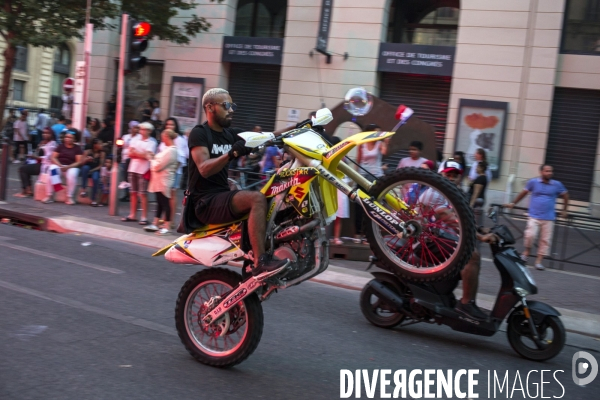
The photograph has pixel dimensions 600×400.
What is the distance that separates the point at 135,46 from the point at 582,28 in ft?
37.7

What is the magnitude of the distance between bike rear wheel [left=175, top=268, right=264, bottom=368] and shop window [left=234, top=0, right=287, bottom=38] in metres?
17.0

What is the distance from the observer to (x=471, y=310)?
6082 millimetres

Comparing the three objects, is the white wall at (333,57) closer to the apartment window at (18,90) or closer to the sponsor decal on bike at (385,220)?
the sponsor decal on bike at (385,220)

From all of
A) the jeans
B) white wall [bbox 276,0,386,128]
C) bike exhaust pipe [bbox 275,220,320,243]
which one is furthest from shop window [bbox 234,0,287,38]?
bike exhaust pipe [bbox 275,220,320,243]

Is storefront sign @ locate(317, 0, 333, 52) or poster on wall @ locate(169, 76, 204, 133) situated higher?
storefront sign @ locate(317, 0, 333, 52)

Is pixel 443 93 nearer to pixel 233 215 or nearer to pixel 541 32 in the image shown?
pixel 541 32

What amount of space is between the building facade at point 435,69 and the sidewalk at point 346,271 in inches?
277

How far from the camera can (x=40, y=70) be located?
40.2m

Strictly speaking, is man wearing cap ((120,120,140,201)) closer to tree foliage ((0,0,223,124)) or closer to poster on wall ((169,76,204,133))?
tree foliage ((0,0,223,124))

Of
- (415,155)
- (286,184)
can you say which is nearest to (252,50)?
(415,155)

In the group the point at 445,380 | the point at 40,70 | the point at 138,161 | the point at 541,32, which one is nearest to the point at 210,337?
the point at 445,380

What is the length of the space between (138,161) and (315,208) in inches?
315

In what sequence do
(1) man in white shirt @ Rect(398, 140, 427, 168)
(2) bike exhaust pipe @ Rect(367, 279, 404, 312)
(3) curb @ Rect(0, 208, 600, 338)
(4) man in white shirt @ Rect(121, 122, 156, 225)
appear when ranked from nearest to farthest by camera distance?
1. (2) bike exhaust pipe @ Rect(367, 279, 404, 312)
2. (3) curb @ Rect(0, 208, 600, 338)
3. (1) man in white shirt @ Rect(398, 140, 427, 168)
4. (4) man in white shirt @ Rect(121, 122, 156, 225)

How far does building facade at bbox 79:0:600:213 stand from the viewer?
55.0 ft
